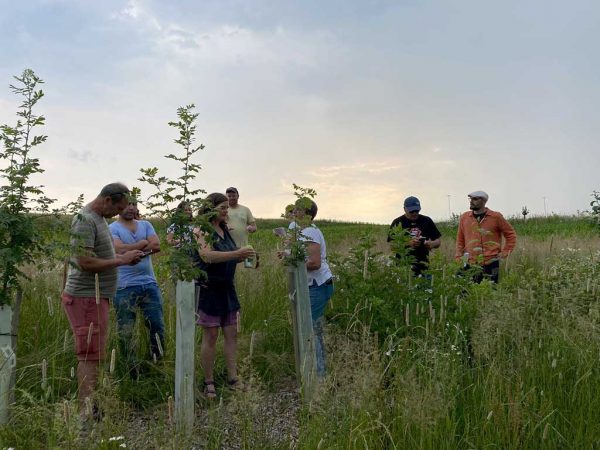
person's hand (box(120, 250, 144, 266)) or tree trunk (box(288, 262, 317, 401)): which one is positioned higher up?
person's hand (box(120, 250, 144, 266))

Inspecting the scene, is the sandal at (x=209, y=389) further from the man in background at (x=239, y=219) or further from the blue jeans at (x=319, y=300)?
the man in background at (x=239, y=219)

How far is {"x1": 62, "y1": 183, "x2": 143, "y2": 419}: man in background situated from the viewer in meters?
4.98

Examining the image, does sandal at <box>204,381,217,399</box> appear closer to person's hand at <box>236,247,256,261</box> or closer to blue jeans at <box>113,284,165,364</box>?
blue jeans at <box>113,284,165,364</box>

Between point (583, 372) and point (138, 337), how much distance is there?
3.92 meters

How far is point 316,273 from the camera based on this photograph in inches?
230

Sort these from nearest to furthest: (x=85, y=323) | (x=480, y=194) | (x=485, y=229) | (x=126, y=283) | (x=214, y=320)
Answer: (x=85, y=323) → (x=214, y=320) → (x=126, y=283) → (x=485, y=229) → (x=480, y=194)

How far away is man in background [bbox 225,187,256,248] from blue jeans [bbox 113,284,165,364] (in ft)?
9.77

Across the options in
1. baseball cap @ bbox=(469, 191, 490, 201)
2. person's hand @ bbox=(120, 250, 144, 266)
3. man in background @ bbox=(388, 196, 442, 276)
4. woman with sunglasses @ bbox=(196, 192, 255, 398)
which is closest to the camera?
person's hand @ bbox=(120, 250, 144, 266)

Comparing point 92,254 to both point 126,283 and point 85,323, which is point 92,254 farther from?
point 126,283

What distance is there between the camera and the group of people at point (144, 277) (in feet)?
16.3

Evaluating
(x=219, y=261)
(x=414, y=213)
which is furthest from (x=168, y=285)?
(x=414, y=213)

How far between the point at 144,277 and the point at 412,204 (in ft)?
11.7

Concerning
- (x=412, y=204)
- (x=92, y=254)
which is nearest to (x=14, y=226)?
(x=92, y=254)

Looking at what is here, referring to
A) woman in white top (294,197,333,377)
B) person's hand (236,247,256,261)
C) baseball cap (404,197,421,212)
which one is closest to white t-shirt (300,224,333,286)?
woman in white top (294,197,333,377)
